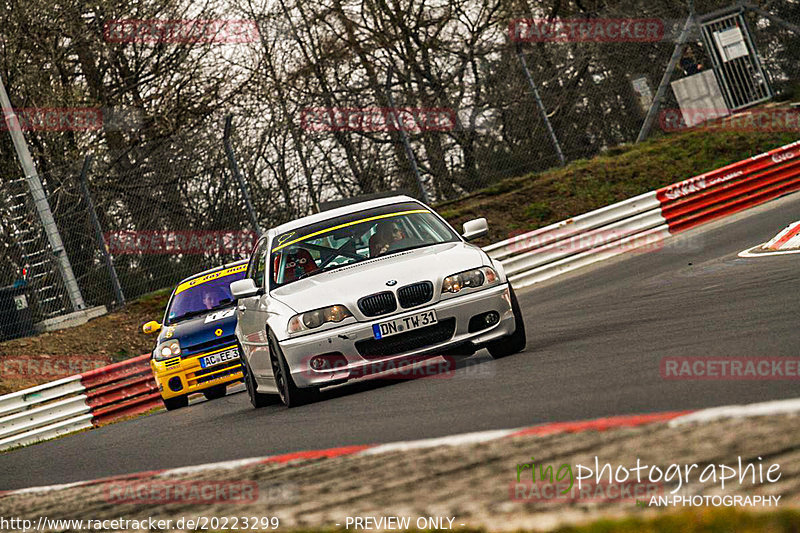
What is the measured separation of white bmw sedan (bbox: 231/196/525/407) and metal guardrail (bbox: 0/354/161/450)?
6171mm

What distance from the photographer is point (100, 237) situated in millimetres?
19469

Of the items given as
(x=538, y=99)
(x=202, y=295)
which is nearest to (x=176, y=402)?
(x=202, y=295)

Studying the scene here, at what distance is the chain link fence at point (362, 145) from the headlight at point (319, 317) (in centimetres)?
1100

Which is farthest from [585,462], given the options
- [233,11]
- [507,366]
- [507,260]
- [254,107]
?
[233,11]

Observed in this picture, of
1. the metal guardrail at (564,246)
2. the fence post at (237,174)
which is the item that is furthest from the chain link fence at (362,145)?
the metal guardrail at (564,246)

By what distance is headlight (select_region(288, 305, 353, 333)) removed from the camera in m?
8.77

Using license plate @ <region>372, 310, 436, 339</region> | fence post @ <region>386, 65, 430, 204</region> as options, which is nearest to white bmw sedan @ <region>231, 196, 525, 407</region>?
license plate @ <region>372, 310, 436, 339</region>

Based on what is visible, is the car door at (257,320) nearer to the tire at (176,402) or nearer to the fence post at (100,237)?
the tire at (176,402)

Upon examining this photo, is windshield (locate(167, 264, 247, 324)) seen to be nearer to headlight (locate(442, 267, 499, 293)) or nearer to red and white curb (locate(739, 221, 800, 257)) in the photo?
headlight (locate(442, 267, 499, 293))

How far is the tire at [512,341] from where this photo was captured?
9.26 m

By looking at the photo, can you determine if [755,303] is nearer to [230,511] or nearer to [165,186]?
[230,511]

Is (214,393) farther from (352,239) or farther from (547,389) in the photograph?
(547,389)

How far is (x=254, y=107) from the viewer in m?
22.0

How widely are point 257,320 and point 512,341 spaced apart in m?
2.16
